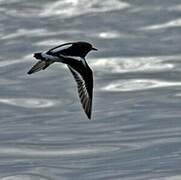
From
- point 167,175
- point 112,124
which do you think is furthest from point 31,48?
point 167,175

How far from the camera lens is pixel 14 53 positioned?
22.5 metres

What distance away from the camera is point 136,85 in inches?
816

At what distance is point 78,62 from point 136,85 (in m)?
6.86

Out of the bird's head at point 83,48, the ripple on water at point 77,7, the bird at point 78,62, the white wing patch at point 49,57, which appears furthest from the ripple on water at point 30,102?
the white wing patch at point 49,57

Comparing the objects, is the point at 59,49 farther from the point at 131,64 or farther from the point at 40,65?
the point at 131,64

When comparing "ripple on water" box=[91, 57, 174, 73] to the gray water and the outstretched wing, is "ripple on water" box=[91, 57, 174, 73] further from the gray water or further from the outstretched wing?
the outstretched wing

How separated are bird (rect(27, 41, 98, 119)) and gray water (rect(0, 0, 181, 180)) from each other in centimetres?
111

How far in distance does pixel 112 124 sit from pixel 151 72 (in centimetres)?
357

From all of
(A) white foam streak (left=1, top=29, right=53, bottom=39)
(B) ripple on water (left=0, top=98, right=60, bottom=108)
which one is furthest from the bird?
(A) white foam streak (left=1, top=29, right=53, bottom=39)

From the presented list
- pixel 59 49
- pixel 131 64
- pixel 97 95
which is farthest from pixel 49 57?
pixel 131 64

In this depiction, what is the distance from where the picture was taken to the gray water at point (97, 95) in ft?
52.1

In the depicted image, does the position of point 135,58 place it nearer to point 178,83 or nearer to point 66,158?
point 178,83

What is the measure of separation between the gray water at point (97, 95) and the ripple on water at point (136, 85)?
1 cm

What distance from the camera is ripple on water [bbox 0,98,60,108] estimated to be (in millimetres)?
19672
